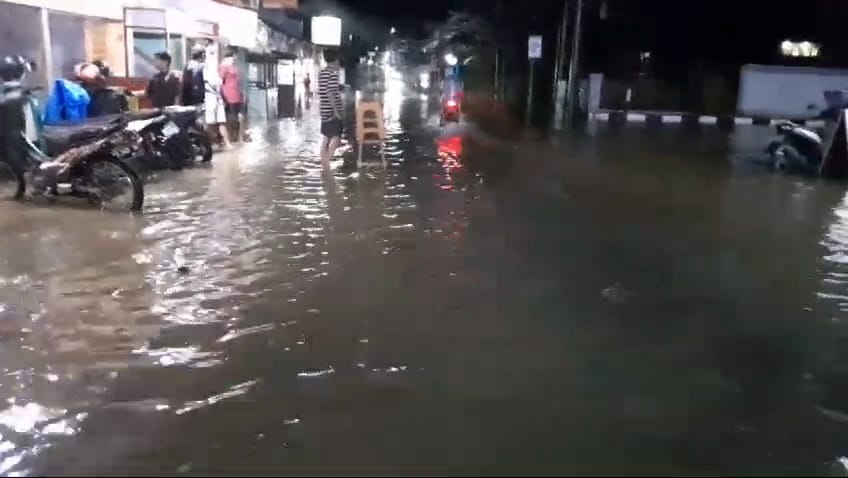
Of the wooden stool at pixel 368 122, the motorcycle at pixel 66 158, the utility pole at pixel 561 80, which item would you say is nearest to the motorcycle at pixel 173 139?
the motorcycle at pixel 66 158

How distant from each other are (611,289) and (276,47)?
20.9 metres

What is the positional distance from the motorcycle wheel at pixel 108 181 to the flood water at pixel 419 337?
274 millimetres

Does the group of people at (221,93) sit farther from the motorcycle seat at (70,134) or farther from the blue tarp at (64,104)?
the motorcycle seat at (70,134)

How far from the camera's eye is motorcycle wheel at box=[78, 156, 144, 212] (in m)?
9.64

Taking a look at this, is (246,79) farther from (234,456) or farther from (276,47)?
(234,456)

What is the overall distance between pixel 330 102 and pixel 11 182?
4577 mm

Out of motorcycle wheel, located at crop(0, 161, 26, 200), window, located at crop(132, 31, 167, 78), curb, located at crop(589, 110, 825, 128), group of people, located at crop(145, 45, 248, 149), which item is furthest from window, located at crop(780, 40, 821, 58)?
motorcycle wheel, located at crop(0, 161, 26, 200)

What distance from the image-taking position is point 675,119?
96.2 ft

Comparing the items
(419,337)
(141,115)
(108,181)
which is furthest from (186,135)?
(419,337)

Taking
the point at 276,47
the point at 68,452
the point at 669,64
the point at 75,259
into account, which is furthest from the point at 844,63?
the point at 68,452

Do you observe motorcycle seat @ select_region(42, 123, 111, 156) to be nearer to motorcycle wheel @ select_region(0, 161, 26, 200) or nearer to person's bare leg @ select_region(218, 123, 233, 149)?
motorcycle wheel @ select_region(0, 161, 26, 200)

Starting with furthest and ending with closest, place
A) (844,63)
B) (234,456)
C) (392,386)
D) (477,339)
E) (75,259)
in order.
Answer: (844,63) < (75,259) < (477,339) < (392,386) < (234,456)

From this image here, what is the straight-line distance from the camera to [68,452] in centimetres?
405

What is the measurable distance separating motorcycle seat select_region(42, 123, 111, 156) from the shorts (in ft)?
16.1
